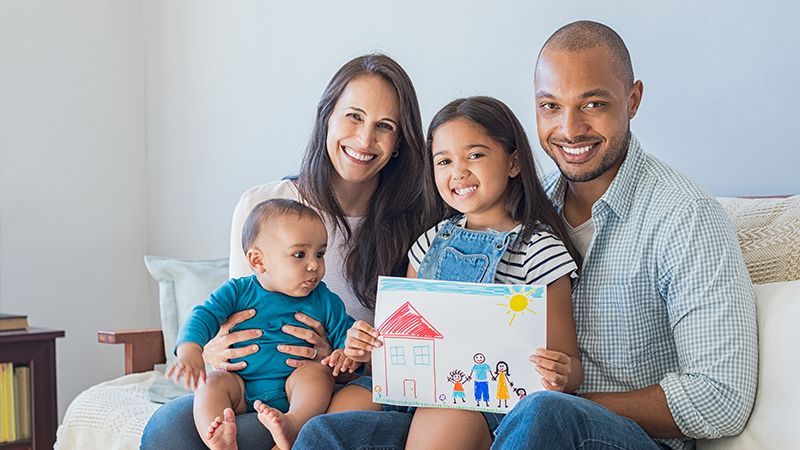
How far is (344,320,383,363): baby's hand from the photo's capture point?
1.69 metres

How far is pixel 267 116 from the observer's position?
3.39 meters

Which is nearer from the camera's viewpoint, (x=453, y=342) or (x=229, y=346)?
(x=453, y=342)

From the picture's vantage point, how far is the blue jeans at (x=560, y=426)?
1.36m

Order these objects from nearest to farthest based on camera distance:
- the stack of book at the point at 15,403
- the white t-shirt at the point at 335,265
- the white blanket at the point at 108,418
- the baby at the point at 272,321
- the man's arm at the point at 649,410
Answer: the man's arm at the point at 649,410 < the baby at the point at 272,321 < the white t-shirt at the point at 335,265 < the white blanket at the point at 108,418 < the stack of book at the point at 15,403

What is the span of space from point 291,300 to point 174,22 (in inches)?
87.4

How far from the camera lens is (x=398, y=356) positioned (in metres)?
1.66

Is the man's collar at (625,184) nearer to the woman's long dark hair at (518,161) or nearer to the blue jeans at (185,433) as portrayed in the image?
the woman's long dark hair at (518,161)

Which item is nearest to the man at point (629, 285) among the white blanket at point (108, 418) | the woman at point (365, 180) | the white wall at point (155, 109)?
the woman at point (365, 180)

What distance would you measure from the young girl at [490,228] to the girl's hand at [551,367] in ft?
0.22

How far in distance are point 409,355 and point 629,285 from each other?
0.39m

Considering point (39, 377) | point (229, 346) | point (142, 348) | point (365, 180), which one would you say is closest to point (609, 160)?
point (365, 180)

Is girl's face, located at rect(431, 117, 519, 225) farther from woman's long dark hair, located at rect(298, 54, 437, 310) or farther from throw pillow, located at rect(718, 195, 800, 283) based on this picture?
throw pillow, located at rect(718, 195, 800, 283)

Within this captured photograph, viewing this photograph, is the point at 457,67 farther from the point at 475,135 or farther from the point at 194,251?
the point at 194,251

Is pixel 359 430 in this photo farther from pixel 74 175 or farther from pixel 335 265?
pixel 74 175
